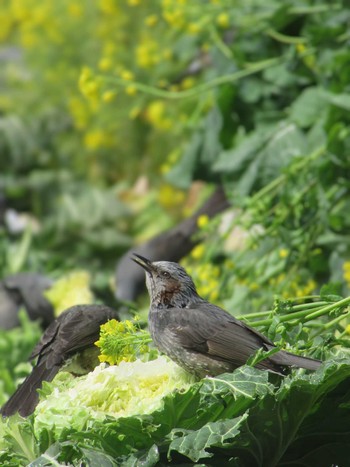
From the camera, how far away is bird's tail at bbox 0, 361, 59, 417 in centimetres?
261

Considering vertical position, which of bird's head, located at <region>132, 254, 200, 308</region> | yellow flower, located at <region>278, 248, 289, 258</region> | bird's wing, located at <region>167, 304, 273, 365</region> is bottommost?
yellow flower, located at <region>278, 248, 289, 258</region>

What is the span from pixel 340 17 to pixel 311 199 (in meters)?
0.99

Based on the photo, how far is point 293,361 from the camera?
2299 millimetres

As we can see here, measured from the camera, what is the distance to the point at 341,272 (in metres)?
3.95

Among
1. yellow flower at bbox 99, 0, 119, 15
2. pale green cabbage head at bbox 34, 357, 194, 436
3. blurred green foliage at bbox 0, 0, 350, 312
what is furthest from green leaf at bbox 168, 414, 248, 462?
yellow flower at bbox 99, 0, 119, 15

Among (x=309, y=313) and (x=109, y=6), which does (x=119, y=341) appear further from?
(x=109, y=6)

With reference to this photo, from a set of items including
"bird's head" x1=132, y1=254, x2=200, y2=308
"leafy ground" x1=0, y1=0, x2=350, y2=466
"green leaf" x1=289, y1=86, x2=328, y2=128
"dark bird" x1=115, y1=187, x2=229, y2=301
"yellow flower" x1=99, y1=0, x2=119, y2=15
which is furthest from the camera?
"yellow flower" x1=99, y1=0, x2=119, y2=15

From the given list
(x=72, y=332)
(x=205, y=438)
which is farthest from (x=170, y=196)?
(x=205, y=438)

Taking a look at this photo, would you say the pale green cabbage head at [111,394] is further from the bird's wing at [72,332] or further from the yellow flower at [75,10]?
the yellow flower at [75,10]

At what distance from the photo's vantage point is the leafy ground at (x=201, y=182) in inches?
87.4

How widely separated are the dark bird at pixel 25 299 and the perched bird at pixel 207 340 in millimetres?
1996

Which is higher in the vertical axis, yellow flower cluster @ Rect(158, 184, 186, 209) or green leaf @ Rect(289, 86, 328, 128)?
green leaf @ Rect(289, 86, 328, 128)

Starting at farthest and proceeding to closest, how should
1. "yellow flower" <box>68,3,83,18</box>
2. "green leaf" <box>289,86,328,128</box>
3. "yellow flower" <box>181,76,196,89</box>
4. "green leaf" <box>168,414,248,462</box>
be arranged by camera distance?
"yellow flower" <box>68,3,83,18</box>, "yellow flower" <box>181,76,196,89</box>, "green leaf" <box>289,86,328,128</box>, "green leaf" <box>168,414,248,462</box>

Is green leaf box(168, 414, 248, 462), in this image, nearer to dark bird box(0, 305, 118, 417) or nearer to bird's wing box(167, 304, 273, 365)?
bird's wing box(167, 304, 273, 365)
